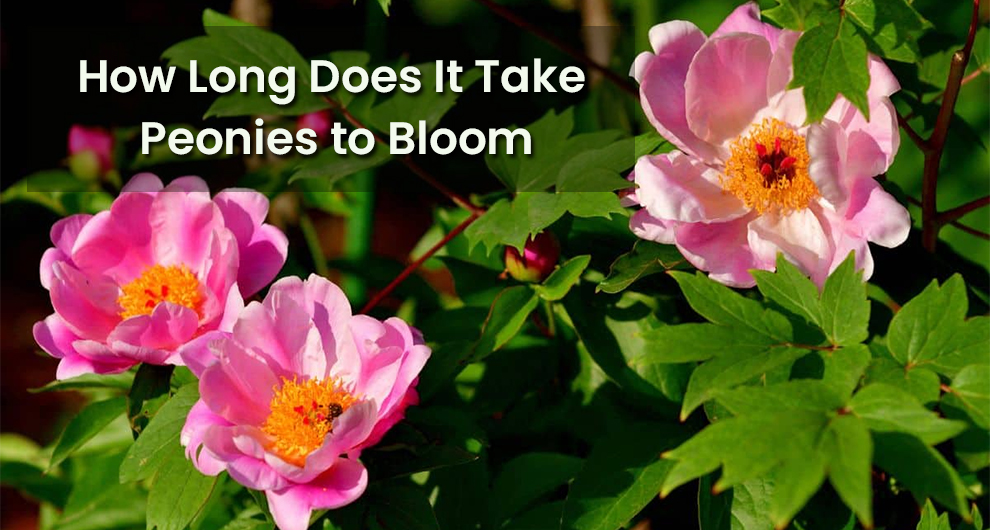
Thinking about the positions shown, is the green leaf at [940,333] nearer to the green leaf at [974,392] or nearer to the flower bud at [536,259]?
the green leaf at [974,392]

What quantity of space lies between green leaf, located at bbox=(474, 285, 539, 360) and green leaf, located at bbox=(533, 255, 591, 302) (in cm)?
1

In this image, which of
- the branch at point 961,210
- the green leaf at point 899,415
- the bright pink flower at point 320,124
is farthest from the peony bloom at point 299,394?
the bright pink flower at point 320,124

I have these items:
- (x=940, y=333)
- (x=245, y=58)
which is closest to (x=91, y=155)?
(x=245, y=58)

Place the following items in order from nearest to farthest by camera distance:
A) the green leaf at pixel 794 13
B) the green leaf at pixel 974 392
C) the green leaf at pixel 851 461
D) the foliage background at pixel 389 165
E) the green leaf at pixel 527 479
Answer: the green leaf at pixel 851 461 → the green leaf at pixel 974 392 → the green leaf at pixel 794 13 → the green leaf at pixel 527 479 → the foliage background at pixel 389 165

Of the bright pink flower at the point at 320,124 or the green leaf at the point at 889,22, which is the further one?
the bright pink flower at the point at 320,124

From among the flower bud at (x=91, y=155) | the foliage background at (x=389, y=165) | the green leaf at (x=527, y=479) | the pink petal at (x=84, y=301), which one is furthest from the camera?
the flower bud at (x=91, y=155)

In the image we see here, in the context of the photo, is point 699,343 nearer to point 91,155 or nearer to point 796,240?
point 796,240

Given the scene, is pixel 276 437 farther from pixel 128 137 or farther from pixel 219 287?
pixel 128 137

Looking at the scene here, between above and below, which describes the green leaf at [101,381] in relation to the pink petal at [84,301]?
below

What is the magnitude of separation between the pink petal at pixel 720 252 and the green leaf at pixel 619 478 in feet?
0.48

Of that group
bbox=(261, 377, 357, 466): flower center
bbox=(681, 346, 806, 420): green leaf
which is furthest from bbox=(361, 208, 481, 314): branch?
bbox=(681, 346, 806, 420): green leaf

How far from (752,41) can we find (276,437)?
0.48m

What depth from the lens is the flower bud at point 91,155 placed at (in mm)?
1410

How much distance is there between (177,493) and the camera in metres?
0.81
